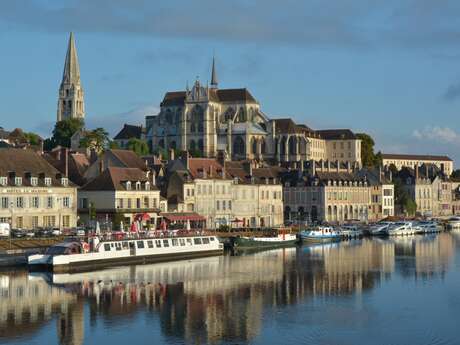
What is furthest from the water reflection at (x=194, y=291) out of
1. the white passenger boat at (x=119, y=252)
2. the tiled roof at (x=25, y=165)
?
the tiled roof at (x=25, y=165)

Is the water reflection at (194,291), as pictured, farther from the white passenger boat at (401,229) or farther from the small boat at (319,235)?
the white passenger boat at (401,229)

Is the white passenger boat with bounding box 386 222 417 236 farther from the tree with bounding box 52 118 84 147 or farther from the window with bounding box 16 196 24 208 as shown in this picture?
the tree with bounding box 52 118 84 147

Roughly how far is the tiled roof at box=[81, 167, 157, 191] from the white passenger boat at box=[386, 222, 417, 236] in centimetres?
4030

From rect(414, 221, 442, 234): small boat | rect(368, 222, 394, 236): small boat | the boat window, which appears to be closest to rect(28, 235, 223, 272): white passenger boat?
the boat window

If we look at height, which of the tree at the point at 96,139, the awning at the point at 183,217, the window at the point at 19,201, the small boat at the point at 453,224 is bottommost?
the small boat at the point at 453,224

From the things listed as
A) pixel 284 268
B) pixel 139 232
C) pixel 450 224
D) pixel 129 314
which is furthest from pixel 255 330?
pixel 450 224

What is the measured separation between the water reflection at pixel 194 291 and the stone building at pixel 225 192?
1856 cm

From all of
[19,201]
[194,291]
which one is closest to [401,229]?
[19,201]

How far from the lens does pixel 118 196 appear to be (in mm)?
84188

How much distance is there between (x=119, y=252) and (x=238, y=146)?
128m

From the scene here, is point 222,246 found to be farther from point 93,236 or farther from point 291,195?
point 291,195

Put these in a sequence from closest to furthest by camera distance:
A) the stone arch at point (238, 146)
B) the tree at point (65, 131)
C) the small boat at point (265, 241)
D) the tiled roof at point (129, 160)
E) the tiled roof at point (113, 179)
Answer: the tiled roof at point (113, 179) → the small boat at point (265, 241) → the tiled roof at point (129, 160) → the tree at point (65, 131) → the stone arch at point (238, 146)

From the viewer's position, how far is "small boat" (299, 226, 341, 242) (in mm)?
98438

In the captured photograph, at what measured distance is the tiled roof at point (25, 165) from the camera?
250ft
